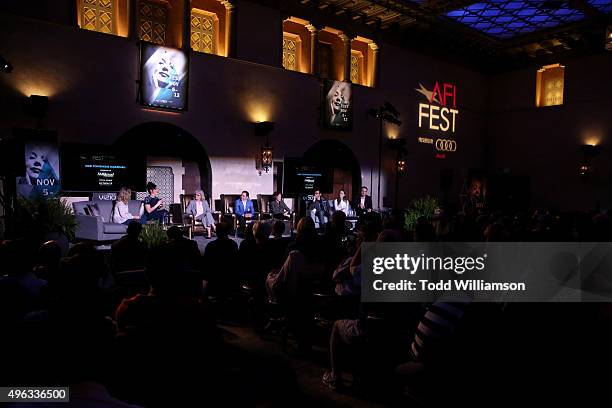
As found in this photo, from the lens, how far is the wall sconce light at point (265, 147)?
10.8 meters

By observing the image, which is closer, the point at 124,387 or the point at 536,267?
the point at 124,387

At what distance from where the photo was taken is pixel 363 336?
9.52 ft

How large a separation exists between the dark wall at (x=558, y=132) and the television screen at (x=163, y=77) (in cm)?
1197

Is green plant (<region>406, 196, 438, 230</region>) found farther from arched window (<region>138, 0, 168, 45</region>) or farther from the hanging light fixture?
arched window (<region>138, 0, 168, 45</region>)

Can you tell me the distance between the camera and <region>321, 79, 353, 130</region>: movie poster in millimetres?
12031

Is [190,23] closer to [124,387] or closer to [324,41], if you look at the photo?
[324,41]

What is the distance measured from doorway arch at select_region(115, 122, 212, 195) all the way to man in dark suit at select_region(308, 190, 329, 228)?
260 cm

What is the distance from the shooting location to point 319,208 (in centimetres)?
1103

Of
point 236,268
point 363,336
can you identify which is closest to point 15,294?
point 363,336

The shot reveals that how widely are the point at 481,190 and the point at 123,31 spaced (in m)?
13.0

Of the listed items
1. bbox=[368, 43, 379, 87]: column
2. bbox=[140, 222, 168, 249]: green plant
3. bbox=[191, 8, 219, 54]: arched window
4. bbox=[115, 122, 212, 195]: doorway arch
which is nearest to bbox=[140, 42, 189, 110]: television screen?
bbox=[115, 122, 212, 195]: doorway arch

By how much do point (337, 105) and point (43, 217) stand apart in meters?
8.30

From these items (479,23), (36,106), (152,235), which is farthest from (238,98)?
(479,23)

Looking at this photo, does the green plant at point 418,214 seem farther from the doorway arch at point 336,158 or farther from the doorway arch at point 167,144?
the doorway arch at point 167,144
